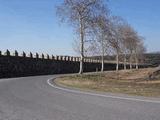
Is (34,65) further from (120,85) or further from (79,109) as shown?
(79,109)

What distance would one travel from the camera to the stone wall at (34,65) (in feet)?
167

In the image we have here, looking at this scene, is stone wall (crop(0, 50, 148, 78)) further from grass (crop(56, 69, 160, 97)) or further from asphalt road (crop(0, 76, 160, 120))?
asphalt road (crop(0, 76, 160, 120))

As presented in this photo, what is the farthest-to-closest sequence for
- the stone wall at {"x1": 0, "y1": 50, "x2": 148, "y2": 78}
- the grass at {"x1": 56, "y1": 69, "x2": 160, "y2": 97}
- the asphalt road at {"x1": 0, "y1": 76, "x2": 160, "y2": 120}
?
the stone wall at {"x1": 0, "y1": 50, "x2": 148, "y2": 78} → the grass at {"x1": 56, "y1": 69, "x2": 160, "y2": 97} → the asphalt road at {"x1": 0, "y1": 76, "x2": 160, "y2": 120}

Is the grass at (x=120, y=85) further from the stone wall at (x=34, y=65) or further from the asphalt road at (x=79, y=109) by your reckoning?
the stone wall at (x=34, y=65)

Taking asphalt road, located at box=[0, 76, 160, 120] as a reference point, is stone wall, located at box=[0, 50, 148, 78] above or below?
above

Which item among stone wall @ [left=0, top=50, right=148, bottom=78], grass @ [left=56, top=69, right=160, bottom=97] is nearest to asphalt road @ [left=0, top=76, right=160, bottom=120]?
grass @ [left=56, top=69, right=160, bottom=97]

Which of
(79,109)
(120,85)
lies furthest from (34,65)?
(79,109)

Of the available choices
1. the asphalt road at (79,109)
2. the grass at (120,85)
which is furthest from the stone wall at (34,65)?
the asphalt road at (79,109)

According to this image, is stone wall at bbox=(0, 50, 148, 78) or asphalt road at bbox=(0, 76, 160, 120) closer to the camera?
asphalt road at bbox=(0, 76, 160, 120)

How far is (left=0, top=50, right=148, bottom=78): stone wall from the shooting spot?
167 ft

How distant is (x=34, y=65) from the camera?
60.8 meters

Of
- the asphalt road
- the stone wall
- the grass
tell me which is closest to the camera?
the asphalt road

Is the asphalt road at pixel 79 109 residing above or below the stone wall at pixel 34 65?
below

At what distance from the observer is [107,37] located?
63250 millimetres
